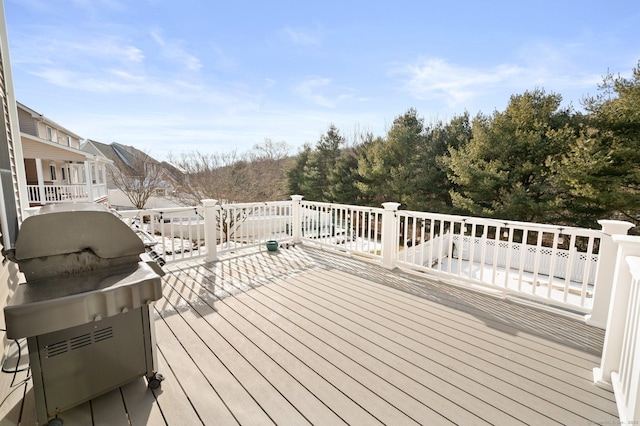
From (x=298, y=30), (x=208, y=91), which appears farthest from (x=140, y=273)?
(x=208, y=91)

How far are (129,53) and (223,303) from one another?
591cm

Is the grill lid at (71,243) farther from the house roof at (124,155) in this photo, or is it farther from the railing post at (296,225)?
the house roof at (124,155)

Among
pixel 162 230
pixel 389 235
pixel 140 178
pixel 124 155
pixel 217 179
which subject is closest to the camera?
pixel 162 230

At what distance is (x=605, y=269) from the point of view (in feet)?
8.10

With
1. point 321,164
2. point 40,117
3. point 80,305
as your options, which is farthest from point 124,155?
point 80,305

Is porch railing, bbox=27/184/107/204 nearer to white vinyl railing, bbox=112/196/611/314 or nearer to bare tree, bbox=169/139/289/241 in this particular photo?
bare tree, bbox=169/139/289/241

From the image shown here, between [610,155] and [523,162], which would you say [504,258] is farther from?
[610,155]

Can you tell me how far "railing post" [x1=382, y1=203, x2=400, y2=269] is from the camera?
4145mm

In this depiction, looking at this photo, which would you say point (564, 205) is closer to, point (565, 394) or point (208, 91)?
point (565, 394)

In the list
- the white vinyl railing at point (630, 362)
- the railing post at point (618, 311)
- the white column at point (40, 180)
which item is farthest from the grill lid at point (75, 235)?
the white column at point (40, 180)

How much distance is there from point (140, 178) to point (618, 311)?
57.7 feet

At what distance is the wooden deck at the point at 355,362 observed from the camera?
5.29 feet

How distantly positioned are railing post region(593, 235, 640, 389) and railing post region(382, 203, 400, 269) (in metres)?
2.47

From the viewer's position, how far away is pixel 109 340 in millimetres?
1551
